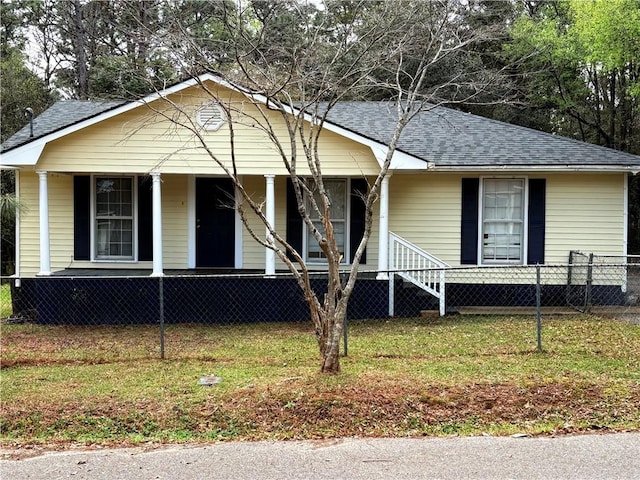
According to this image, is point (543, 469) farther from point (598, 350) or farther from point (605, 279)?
point (605, 279)

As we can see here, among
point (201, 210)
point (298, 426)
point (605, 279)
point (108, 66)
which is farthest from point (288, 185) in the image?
point (108, 66)

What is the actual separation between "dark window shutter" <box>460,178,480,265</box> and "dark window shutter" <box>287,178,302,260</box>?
336cm

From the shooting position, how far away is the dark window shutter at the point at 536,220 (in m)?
11.9

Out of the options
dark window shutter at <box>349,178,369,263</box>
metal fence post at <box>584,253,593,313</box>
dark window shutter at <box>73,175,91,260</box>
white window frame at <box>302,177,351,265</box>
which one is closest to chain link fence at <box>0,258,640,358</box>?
A: metal fence post at <box>584,253,593,313</box>

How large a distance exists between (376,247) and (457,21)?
4.75 meters

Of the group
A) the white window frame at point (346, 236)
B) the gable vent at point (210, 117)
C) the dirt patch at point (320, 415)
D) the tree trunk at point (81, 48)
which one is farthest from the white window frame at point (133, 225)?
the tree trunk at point (81, 48)

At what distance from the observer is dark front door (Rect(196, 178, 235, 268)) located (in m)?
12.5

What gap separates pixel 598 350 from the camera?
7.71 m

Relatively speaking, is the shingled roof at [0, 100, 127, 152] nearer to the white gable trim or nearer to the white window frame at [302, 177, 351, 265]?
the white gable trim

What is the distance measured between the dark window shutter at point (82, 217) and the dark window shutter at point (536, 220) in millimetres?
9112

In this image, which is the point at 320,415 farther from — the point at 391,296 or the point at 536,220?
the point at 536,220

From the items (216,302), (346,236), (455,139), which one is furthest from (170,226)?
(455,139)

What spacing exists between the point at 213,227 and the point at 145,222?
1.40 metres

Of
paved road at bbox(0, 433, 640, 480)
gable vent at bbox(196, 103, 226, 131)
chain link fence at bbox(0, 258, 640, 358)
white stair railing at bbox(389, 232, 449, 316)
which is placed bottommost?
paved road at bbox(0, 433, 640, 480)
